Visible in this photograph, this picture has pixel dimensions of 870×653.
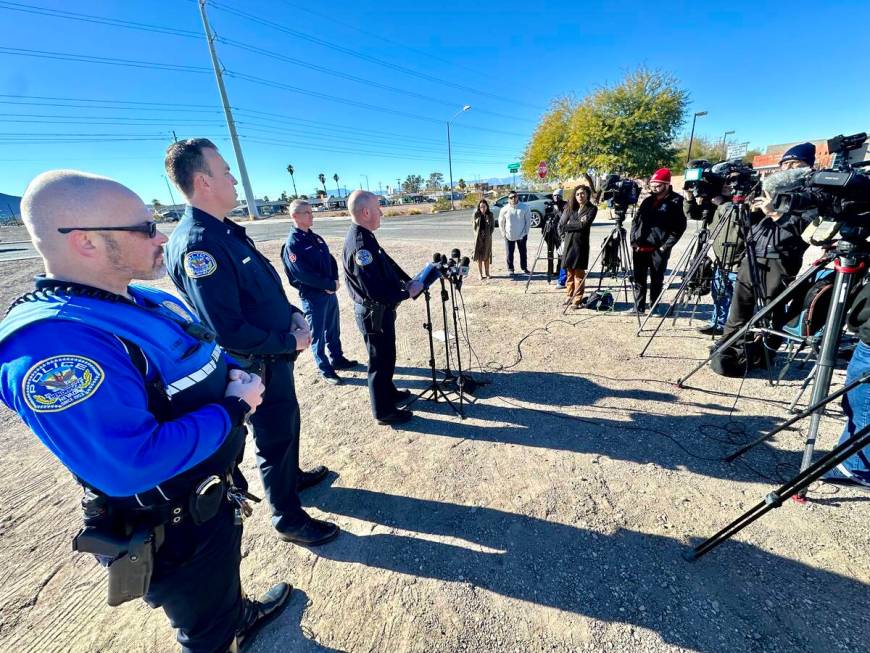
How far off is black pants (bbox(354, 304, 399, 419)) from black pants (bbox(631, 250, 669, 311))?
4.07 meters

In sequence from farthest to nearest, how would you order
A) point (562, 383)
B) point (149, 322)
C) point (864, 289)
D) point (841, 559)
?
point (562, 383) → point (864, 289) → point (841, 559) → point (149, 322)

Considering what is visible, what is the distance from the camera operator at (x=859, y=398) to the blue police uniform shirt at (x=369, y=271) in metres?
3.05

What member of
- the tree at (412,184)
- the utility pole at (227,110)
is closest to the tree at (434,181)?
the tree at (412,184)

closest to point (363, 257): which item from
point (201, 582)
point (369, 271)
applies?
point (369, 271)

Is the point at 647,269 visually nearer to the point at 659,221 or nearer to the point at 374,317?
the point at 659,221

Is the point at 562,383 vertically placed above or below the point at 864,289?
below

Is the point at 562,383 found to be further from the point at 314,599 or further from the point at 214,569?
the point at 214,569

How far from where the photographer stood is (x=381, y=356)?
127 inches

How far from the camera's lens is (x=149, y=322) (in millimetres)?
1170

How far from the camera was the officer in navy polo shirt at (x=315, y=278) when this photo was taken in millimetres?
4113

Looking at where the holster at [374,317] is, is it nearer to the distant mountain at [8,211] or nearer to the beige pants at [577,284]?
the beige pants at [577,284]

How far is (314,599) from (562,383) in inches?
118

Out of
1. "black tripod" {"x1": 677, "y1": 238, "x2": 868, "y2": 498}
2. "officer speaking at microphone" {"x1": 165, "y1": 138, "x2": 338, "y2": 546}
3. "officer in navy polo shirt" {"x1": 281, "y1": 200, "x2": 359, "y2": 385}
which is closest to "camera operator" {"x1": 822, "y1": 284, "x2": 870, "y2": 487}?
"black tripod" {"x1": 677, "y1": 238, "x2": 868, "y2": 498}

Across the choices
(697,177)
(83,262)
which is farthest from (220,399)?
(697,177)
